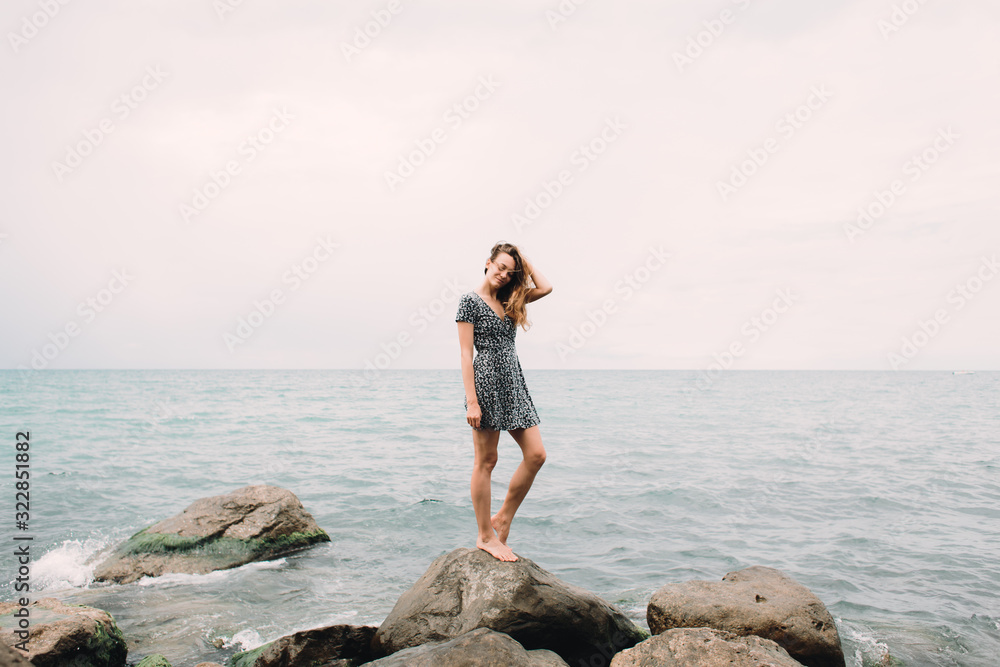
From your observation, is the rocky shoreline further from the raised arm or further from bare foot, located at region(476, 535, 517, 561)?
the raised arm

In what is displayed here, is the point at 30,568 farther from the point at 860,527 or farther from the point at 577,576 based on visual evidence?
the point at 860,527

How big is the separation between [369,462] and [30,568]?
9762 mm

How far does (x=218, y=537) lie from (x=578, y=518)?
628 centimetres

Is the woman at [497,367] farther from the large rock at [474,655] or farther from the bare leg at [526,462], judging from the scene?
the large rock at [474,655]

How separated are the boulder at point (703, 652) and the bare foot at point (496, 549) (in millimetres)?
1269

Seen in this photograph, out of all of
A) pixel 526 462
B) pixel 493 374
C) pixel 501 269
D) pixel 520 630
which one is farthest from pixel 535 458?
pixel 501 269

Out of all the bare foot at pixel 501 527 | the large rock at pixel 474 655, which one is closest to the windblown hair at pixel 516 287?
the bare foot at pixel 501 527

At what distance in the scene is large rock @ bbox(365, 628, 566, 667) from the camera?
171 inches

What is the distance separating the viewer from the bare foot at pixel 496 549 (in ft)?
18.7

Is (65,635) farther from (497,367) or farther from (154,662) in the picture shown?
(497,367)

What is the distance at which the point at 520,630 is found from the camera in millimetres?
5250

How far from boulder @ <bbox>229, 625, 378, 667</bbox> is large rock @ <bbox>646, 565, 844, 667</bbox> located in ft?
9.21

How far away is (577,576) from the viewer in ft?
29.7

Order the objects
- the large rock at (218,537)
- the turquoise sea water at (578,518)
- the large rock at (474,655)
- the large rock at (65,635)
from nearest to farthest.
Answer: the large rock at (474,655), the large rock at (65,635), the turquoise sea water at (578,518), the large rock at (218,537)
